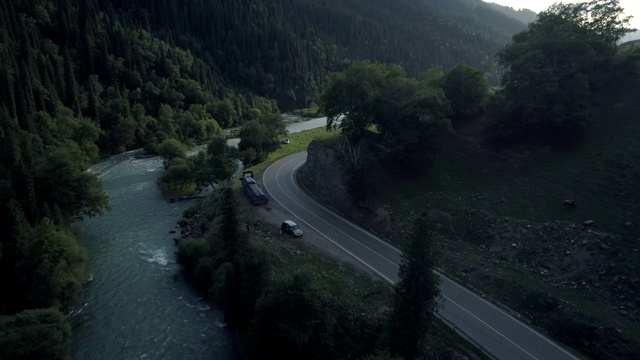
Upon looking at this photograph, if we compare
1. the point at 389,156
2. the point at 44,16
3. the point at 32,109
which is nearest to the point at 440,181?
the point at 389,156

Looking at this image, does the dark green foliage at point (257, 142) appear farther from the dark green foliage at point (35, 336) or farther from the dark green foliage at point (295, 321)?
the dark green foliage at point (295, 321)

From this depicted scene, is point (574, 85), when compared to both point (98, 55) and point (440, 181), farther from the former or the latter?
point (98, 55)

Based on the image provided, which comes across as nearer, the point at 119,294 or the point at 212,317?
the point at 212,317

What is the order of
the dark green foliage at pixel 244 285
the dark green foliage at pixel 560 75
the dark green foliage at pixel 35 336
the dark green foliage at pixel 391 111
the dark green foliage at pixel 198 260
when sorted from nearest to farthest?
the dark green foliage at pixel 35 336 → the dark green foliage at pixel 244 285 → the dark green foliage at pixel 198 260 → the dark green foliage at pixel 560 75 → the dark green foliage at pixel 391 111

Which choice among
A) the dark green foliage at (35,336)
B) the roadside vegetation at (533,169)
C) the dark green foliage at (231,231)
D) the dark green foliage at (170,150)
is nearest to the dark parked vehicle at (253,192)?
the roadside vegetation at (533,169)

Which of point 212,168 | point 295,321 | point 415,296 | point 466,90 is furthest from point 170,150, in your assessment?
point 415,296

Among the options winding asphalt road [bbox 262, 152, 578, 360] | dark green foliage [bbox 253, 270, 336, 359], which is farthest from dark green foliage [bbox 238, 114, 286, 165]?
dark green foliage [bbox 253, 270, 336, 359]
